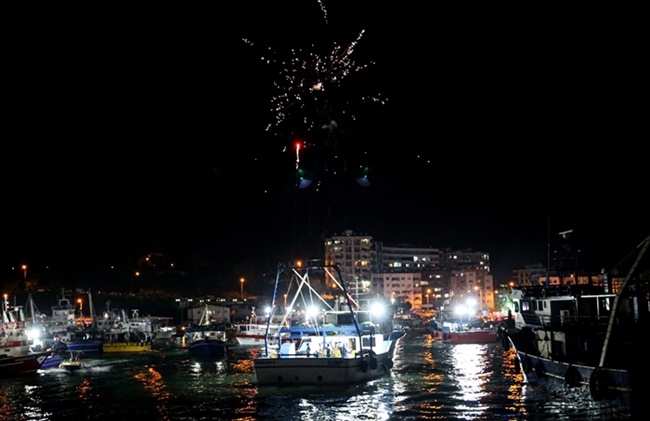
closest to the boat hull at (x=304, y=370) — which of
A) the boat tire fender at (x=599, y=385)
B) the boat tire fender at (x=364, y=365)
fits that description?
the boat tire fender at (x=364, y=365)

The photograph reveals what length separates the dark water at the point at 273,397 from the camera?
29281mm

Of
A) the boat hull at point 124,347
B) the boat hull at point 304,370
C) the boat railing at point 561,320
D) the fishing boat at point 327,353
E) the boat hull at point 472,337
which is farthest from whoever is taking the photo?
the boat hull at point 472,337

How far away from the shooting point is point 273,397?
111ft

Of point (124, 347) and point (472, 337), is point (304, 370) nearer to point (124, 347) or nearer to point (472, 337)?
point (124, 347)

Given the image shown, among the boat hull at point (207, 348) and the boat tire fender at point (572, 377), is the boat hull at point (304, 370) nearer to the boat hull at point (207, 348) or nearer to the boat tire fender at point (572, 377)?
the boat tire fender at point (572, 377)

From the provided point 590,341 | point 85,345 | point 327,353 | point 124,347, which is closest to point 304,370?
point 327,353

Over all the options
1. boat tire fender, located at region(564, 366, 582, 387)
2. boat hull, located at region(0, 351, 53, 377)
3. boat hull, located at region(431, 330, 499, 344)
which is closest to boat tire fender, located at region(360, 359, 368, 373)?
boat tire fender, located at region(564, 366, 582, 387)

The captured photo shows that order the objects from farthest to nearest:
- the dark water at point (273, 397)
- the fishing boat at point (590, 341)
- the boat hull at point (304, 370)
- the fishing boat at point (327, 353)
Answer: the fishing boat at point (327, 353), the boat hull at point (304, 370), the dark water at point (273, 397), the fishing boat at point (590, 341)

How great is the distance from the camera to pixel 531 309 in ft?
157

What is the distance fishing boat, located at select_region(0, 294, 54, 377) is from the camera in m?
47.5

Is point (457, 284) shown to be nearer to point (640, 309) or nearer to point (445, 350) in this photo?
point (445, 350)

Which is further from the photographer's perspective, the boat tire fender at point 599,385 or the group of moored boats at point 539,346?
the group of moored boats at point 539,346

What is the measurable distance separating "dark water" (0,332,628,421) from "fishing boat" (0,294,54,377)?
1094 millimetres

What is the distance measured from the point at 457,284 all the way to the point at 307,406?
565 feet
